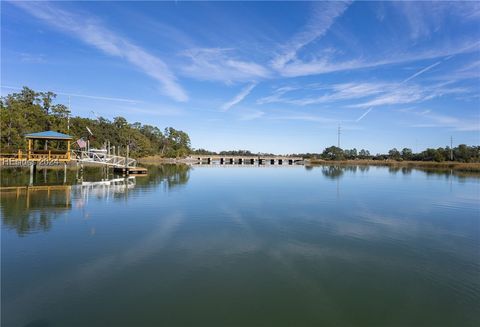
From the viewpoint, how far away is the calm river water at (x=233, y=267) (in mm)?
6977

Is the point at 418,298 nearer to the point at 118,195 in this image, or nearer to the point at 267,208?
the point at 267,208

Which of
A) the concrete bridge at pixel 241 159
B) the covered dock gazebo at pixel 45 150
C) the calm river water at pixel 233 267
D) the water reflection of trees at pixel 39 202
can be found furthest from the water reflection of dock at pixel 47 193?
the concrete bridge at pixel 241 159

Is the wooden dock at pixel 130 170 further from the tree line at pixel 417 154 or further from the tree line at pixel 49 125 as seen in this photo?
the tree line at pixel 417 154

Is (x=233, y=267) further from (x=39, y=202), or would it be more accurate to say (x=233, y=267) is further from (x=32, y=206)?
(x=39, y=202)

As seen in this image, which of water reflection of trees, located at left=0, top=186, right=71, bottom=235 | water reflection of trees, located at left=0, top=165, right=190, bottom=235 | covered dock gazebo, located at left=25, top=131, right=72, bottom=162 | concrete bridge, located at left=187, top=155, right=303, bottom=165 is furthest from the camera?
concrete bridge, located at left=187, top=155, right=303, bottom=165

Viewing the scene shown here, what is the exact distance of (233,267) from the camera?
31.7 ft

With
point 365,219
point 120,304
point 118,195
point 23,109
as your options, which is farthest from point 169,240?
point 23,109

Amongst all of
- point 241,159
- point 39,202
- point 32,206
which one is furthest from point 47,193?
point 241,159

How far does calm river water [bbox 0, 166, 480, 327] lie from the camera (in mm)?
6977

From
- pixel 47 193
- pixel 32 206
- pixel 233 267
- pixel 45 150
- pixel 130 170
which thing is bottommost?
Answer: pixel 233 267

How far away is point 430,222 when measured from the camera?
56.0 feet

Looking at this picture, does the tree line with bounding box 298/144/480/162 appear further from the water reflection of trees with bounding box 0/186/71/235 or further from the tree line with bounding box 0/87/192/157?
the water reflection of trees with bounding box 0/186/71/235

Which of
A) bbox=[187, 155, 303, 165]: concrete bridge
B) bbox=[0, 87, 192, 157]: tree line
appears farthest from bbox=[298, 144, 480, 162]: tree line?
bbox=[0, 87, 192, 157]: tree line

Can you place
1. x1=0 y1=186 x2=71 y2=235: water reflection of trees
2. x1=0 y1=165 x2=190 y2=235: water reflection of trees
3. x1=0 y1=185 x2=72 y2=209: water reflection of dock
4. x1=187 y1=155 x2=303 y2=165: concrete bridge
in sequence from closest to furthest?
x1=0 y1=186 x2=71 y2=235: water reflection of trees, x1=0 y1=165 x2=190 y2=235: water reflection of trees, x1=0 y1=185 x2=72 y2=209: water reflection of dock, x1=187 y1=155 x2=303 y2=165: concrete bridge
